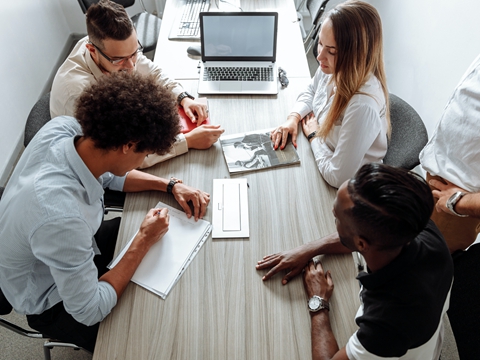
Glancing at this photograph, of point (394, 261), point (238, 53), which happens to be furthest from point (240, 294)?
point (238, 53)

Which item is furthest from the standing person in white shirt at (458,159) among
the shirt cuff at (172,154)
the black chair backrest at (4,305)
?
the black chair backrest at (4,305)

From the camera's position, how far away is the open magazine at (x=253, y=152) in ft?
5.22

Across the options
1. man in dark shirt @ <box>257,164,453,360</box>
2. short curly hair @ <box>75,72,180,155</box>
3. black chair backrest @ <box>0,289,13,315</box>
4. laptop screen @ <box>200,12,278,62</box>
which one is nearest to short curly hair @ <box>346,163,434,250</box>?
man in dark shirt @ <box>257,164,453,360</box>

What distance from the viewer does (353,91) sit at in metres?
1.45

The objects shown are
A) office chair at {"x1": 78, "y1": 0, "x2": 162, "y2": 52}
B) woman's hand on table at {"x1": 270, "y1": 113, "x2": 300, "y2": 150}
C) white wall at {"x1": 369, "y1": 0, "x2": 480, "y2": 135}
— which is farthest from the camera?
office chair at {"x1": 78, "y1": 0, "x2": 162, "y2": 52}

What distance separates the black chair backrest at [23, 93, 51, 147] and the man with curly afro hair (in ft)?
1.08

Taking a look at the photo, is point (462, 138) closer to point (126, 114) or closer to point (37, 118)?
point (126, 114)

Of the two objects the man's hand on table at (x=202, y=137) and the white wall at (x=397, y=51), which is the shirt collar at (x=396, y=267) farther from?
the white wall at (x=397, y=51)

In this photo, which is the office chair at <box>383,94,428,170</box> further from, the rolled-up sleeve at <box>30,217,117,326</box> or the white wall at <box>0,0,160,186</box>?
the white wall at <box>0,0,160,186</box>

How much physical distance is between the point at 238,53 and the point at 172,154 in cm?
79

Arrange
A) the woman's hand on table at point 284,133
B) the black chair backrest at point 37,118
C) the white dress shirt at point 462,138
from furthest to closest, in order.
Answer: the woman's hand on table at point 284,133 → the black chair backrest at point 37,118 → the white dress shirt at point 462,138

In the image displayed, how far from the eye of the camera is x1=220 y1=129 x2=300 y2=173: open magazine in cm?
159

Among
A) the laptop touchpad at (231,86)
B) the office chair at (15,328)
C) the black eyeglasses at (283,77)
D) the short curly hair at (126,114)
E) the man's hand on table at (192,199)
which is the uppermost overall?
the short curly hair at (126,114)

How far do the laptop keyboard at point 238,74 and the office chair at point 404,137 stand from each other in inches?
26.4
